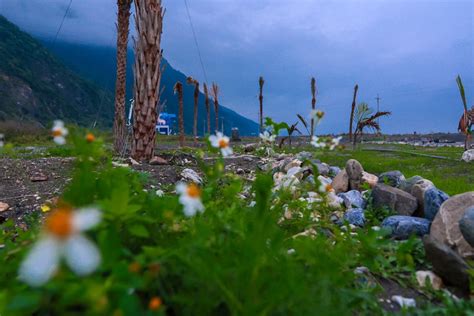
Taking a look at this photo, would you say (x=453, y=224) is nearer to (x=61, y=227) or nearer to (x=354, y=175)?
(x=354, y=175)

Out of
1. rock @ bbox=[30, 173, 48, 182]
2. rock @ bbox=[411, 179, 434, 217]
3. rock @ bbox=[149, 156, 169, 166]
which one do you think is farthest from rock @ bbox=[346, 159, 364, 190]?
rock @ bbox=[30, 173, 48, 182]

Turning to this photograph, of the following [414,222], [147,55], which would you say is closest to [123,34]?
[147,55]

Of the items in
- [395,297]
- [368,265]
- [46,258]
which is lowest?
[395,297]

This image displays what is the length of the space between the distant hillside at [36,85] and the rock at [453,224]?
5864 cm

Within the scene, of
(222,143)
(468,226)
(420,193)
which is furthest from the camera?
(420,193)

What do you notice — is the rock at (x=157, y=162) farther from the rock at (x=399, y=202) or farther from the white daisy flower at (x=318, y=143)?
the white daisy flower at (x=318, y=143)

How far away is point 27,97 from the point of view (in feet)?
221

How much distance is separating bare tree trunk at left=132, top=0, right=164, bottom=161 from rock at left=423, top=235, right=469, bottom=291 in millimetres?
5820

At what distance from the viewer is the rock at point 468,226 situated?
261cm

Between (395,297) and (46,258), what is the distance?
2.01 m

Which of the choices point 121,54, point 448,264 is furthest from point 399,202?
point 121,54

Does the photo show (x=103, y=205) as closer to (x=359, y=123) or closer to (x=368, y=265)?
(x=368, y=265)

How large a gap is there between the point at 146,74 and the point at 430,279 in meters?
→ 6.10

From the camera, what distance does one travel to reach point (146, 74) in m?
7.23
